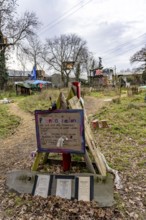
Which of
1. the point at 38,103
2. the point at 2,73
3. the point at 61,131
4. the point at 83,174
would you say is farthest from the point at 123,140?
the point at 2,73

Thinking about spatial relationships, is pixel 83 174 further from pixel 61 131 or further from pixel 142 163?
pixel 142 163

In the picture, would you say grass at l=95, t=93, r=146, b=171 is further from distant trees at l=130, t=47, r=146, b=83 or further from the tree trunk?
distant trees at l=130, t=47, r=146, b=83

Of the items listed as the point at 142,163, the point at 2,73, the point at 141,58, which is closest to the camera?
the point at 142,163

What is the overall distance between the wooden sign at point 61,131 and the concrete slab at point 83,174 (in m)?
0.40

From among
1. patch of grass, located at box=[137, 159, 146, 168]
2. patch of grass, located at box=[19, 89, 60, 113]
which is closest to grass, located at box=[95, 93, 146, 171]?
patch of grass, located at box=[137, 159, 146, 168]

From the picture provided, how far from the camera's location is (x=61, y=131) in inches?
115

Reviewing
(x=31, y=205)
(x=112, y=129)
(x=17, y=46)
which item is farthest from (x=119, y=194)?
(x=17, y=46)

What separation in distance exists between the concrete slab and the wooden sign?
0.40 m

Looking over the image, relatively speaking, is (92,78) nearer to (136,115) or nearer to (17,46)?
(17,46)

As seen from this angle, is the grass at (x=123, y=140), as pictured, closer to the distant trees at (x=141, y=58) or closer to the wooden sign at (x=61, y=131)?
the wooden sign at (x=61, y=131)

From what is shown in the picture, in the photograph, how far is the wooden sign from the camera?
2.82m

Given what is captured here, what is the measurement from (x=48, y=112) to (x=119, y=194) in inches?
56.6

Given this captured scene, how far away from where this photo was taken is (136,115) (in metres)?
7.80

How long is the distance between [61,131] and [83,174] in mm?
652
